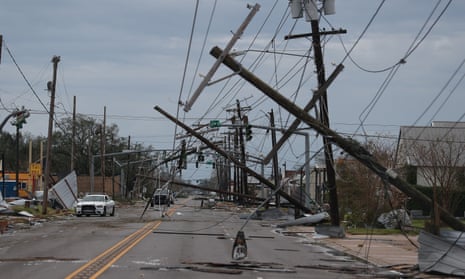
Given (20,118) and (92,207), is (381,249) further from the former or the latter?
(92,207)

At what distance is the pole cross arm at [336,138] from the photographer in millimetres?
19469

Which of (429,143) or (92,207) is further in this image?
(92,207)

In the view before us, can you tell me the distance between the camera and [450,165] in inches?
1725

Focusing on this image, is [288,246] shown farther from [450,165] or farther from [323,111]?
[450,165]

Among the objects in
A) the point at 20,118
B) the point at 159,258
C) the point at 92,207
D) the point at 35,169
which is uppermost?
the point at 20,118

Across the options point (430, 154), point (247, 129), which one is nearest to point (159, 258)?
point (247, 129)

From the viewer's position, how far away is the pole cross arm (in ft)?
63.9

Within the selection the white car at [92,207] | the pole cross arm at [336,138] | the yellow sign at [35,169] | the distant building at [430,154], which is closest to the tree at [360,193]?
the distant building at [430,154]

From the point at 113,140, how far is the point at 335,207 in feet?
299

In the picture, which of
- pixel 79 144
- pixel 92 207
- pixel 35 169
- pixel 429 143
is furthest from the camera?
pixel 79 144

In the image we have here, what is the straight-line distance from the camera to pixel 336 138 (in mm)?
19875

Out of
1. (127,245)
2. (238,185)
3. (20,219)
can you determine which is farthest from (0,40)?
(238,185)

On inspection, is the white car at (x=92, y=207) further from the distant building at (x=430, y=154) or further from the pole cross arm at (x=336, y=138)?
the pole cross arm at (x=336, y=138)

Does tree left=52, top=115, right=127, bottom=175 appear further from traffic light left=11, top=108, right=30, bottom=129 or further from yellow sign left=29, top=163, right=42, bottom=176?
traffic light left=11, top=108, right=30, bottom=129
